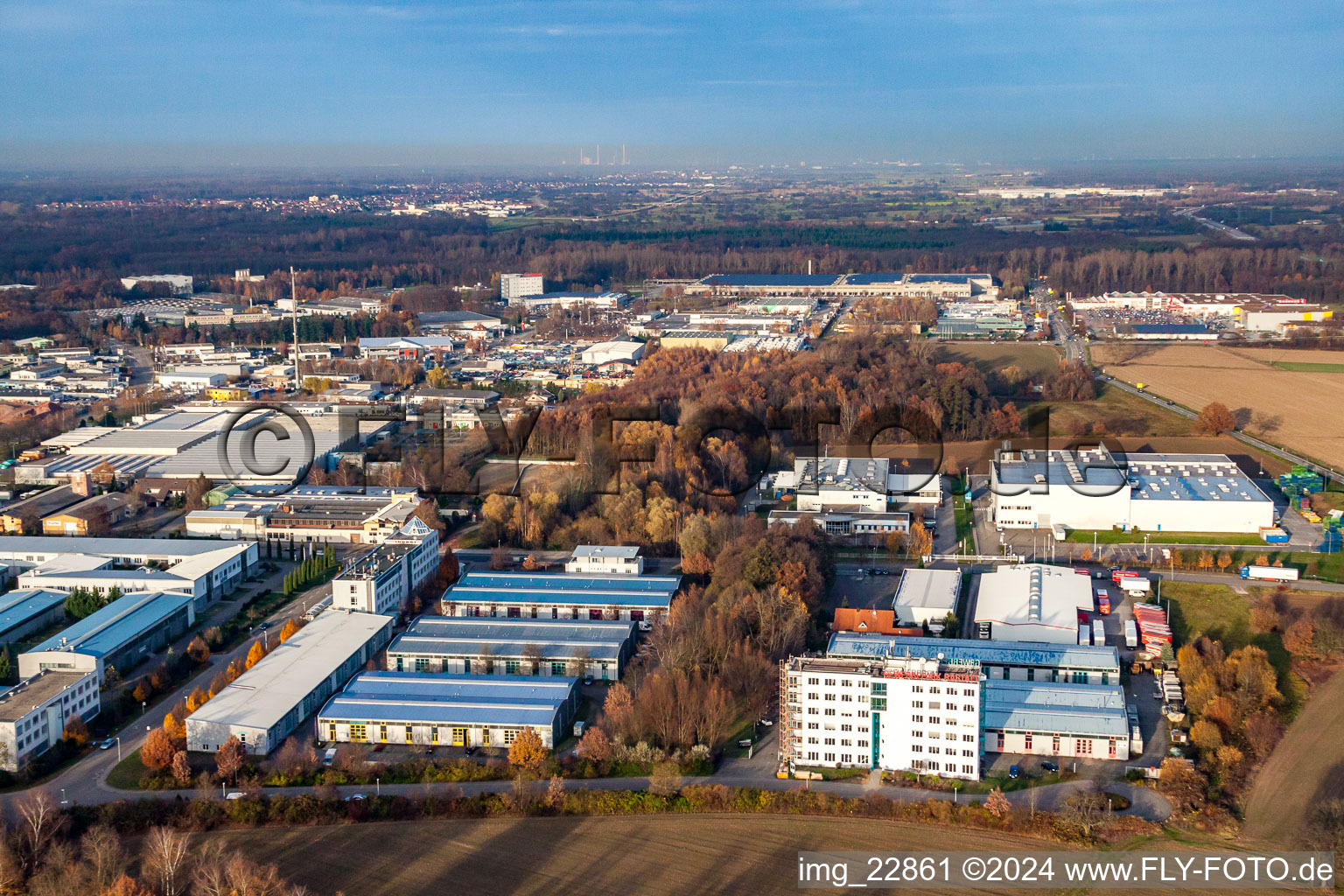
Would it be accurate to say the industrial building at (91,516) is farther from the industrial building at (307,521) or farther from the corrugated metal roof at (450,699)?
the corrugated metal roof at (450,699)

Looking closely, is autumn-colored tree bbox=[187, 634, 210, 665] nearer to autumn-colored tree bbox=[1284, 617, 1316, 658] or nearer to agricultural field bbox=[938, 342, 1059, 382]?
autumn-colored tree bbox=[1284, 617, 1316, 658]

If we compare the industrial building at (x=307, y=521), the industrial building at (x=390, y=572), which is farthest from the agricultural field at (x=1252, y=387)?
the industrial building at (x=307, y=521)

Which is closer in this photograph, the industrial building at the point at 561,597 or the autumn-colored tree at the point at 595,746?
the autumn-colored tree at the point at 595,746

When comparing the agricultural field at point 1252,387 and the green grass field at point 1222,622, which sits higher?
the agricultural field at point 1252,387

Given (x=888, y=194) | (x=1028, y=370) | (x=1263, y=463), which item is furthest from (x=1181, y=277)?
(x=888, y=194)

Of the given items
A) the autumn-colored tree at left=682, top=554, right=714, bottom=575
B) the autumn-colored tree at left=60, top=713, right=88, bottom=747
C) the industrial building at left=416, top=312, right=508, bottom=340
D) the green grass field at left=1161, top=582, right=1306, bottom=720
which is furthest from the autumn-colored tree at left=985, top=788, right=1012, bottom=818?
the industrial building at left=416, top=312, right=508, bottom=340

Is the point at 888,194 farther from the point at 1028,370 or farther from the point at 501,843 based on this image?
the point at 501,843
